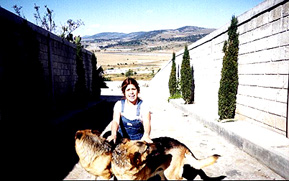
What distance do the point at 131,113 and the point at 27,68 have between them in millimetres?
4711

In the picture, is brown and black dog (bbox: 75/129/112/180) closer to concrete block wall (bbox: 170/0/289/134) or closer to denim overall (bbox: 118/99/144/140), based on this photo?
denim overall (bbox: 118/99/144/140)

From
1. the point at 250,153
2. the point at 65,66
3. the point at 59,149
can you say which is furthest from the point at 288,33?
the point at 65,66

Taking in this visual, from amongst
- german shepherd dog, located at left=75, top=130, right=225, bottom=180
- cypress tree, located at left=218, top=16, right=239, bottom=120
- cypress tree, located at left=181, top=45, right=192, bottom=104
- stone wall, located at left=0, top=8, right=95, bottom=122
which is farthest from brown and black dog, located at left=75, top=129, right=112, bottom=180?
cypress tree, located at left=181, top=45, right=192, bottom=104

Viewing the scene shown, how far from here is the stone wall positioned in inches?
209

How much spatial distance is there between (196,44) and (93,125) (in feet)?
24.7

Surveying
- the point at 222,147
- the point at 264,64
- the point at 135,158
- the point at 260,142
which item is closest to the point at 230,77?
the point at 264,64

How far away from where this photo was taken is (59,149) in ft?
15.9

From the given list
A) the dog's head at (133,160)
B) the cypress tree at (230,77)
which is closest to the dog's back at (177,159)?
the dog's head at (133,160)

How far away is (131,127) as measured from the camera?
3.13 metres

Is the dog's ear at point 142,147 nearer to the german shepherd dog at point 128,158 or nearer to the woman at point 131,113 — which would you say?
the german shepherd dog at point 128,158

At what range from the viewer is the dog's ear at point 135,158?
164cm

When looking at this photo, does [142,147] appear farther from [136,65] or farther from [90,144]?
[136,65]

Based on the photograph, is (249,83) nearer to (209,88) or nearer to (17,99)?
(209,88)

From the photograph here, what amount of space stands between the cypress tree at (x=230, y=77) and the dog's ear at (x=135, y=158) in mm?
5892
